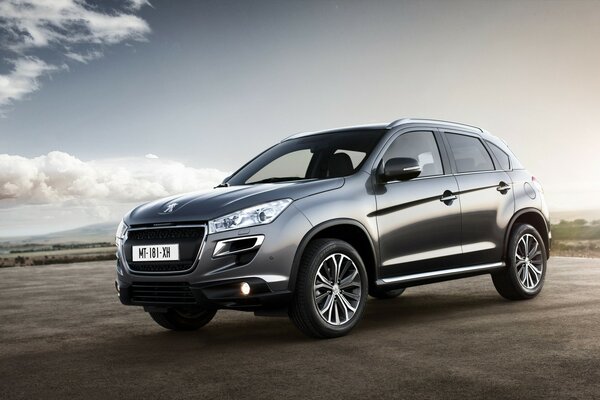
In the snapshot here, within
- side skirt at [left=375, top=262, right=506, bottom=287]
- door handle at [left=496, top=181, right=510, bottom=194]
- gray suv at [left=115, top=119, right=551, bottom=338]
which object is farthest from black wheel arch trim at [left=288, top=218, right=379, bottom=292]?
door handle at [left=496, top=181, right=510, bottom=194]

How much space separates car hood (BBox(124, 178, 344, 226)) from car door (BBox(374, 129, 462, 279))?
66cm

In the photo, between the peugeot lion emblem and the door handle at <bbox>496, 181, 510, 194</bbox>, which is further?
the door handle at <bbox>496, 181, 510, 194</bbox>

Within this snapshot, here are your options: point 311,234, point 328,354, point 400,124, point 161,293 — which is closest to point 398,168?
point 400,124

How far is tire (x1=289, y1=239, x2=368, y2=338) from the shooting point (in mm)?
6438

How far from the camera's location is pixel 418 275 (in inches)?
296

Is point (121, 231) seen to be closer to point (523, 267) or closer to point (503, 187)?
point (503, 187)

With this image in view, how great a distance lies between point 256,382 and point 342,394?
702 mm

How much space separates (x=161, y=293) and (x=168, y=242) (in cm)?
46

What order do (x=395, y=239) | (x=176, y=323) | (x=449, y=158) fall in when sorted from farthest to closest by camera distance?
(x=449, y=158), (x=176, y=323), (x=395, y=239)

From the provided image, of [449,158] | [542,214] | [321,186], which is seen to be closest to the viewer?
[321,186]

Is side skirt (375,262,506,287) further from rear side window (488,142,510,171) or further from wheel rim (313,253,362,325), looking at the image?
rear side window (488,142,510,171)

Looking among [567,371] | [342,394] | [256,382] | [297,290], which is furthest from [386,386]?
[297,290]

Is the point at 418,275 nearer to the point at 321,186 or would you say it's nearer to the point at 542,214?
the point at 321,186

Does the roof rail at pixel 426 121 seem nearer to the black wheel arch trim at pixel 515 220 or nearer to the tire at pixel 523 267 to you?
the black wheel arch trim at pixel 515 220
